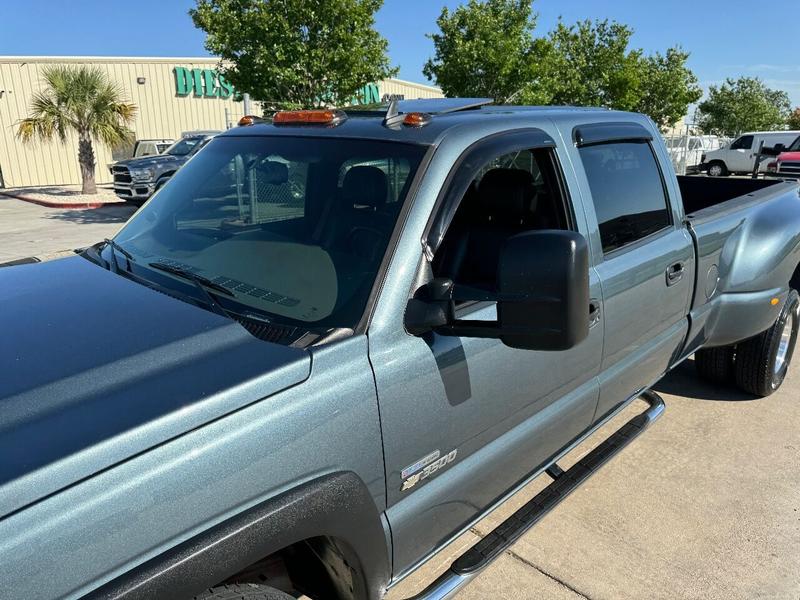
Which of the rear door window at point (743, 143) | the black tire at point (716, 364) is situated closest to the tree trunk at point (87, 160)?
the black tire at point (716, 364)

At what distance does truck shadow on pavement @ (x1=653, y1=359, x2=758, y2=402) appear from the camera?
446cm

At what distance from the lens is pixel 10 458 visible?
49.6 inches

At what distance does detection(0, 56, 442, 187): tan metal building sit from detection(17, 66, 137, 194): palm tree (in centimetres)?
573


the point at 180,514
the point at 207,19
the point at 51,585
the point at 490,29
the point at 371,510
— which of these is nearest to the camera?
the point at 51,585

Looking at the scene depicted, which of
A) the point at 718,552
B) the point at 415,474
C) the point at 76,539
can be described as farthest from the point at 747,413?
the point at 76,539

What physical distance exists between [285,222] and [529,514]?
1.45m

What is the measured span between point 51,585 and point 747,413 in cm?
424

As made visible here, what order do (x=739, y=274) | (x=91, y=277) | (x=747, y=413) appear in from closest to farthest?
(x=91, y=277)
(x=739, y=274)
(x=747, y=413)

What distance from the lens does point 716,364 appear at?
4461 mm

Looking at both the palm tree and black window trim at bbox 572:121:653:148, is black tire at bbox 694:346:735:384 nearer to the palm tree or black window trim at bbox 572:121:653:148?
black window trim at bbox 572:121:653:148

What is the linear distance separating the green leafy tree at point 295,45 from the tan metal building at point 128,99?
46.1 ft

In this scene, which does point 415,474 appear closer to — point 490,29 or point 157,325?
point 157,325

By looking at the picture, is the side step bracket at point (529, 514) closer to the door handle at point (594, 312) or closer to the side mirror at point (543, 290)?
the door handle at point (594, 312)

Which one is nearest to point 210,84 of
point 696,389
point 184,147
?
point 184,147
